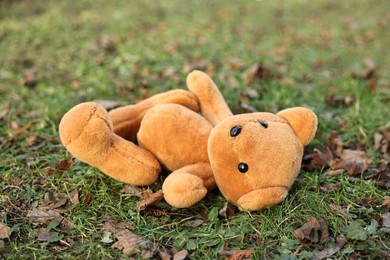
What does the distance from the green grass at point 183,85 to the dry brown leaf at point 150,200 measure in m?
0.04

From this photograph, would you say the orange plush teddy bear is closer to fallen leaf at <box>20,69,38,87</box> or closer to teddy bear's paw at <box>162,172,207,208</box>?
teddy bear's paw at <box>162,172,207,208</box>

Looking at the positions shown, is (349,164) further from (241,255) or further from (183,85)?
(183,85)

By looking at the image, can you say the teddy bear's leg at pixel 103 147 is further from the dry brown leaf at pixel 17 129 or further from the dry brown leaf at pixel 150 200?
the dry brown leaf at pixel 17 129

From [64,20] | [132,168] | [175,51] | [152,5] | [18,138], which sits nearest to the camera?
[132,168]

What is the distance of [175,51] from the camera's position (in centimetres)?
491

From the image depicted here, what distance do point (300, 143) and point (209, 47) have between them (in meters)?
2.96

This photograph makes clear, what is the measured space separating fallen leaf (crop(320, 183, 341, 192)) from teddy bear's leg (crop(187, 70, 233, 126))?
2.12 feet

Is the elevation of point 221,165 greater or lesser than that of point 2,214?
greater

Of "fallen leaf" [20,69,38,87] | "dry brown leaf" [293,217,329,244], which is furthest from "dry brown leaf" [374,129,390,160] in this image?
"fallen leaf" [20,69,38,87]

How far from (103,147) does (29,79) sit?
2126 mm

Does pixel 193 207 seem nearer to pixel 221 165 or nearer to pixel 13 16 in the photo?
pixel 221 165

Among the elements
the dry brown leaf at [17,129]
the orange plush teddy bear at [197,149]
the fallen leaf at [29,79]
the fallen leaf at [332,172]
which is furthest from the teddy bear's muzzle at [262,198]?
the fallen leaf at [29,79]

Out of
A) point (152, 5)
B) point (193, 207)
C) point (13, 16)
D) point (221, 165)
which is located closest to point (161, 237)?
point (193, 207)

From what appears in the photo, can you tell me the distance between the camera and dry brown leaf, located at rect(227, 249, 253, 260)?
6.76ft
